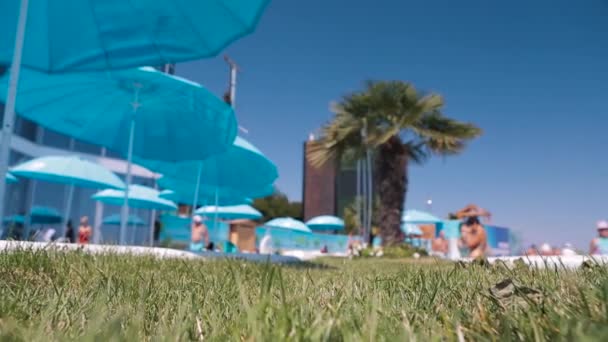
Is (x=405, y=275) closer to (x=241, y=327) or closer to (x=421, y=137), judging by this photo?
(x=241, y=327)

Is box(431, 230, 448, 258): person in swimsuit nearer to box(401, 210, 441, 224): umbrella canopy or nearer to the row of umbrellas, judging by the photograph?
box(401, 210, 441, 224): umbrella canopy

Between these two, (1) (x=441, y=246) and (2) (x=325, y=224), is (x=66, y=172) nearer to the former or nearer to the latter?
(1) (x=441, y=246)

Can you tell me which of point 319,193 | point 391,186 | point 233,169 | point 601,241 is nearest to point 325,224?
point 319,193

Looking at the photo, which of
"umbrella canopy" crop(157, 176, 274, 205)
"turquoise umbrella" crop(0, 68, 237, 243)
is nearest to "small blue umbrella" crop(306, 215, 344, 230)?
"umbrella canopy" crop(157, 176, 274, 205)

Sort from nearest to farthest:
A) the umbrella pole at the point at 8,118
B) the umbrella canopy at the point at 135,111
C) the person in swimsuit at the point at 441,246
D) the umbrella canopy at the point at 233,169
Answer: the umbrella pole at the point at 8,118
the umbrella canopy at the point at 135,111
the umbrella canopy at the point at 233,169
the person in swimsuit at the point at 441,246

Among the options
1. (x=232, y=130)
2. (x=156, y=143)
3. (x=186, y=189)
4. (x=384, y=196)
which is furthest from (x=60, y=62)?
(x=384, y=196)

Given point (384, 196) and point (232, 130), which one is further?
point (384, 196)

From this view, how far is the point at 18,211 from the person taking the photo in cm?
2320

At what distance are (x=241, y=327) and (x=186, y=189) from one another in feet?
53.6

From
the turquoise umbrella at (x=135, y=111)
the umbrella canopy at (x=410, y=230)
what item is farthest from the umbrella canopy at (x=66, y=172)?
the umbrella canopy at (x=410, y=230)

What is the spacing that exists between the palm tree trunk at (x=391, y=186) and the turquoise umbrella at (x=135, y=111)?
9.37 metres

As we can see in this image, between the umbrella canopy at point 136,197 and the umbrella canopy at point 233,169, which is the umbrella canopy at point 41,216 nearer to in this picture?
the umbrella canopy at point 136,197

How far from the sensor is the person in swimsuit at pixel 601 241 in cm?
912

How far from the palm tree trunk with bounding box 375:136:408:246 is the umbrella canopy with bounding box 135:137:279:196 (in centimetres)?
602
